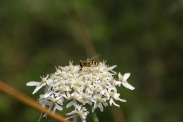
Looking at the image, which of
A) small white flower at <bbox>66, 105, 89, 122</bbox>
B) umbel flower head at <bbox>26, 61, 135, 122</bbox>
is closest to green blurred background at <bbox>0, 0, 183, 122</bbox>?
umbel flower head at <bbox>26, 61, 135, 122</bbox>

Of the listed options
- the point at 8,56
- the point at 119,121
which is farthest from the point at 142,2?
the point at 119,121

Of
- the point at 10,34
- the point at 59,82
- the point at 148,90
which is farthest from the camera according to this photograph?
the point at 10,34

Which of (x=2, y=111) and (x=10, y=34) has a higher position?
(x=10, y=34)

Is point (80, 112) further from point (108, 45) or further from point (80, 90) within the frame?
point (108, 45)

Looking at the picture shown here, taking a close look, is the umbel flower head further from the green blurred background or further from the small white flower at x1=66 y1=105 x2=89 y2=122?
the green blurred background

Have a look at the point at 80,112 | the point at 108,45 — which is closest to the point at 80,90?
the point at 80,112

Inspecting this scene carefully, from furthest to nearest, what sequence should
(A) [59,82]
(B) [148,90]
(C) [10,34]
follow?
1. (C) [10,34]
2. (B) [148,90]
3. (A) [59,82]

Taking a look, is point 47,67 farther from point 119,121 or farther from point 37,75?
point 119,121
